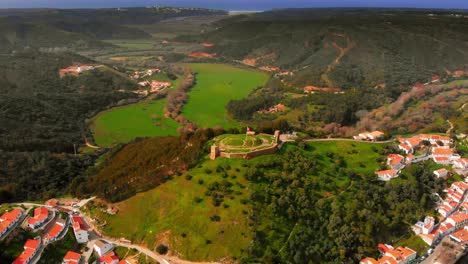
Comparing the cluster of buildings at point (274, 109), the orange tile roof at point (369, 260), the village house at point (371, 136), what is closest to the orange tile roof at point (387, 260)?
the orange tile roof at point (369, 260)

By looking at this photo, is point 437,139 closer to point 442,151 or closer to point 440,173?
point 442,151

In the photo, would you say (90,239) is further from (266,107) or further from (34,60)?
(34,60)

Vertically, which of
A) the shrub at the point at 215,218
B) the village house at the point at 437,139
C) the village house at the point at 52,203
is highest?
the village house at the point at 437,139

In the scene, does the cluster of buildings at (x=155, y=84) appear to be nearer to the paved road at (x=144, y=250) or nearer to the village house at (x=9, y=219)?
the village house at (x=9, y=219)

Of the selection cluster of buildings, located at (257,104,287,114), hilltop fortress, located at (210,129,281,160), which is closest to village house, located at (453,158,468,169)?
hilltop fortress, located at (210,129,281,160)

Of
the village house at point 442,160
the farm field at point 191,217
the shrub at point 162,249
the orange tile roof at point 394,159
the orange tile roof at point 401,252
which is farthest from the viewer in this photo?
the village house at point 442,160

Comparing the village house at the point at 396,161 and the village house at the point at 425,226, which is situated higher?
the village house at the point at 396,161

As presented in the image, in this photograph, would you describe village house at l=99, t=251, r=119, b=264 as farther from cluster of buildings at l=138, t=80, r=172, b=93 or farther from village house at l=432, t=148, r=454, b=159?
cluster of buildings at l=138, t=80, r=172, b=93
